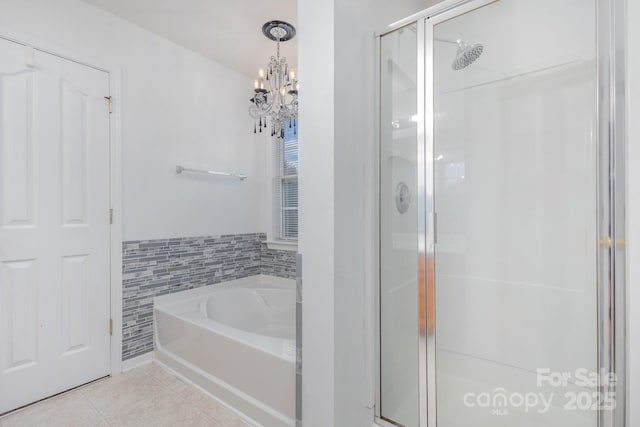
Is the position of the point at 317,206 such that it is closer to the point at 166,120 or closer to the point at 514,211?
the point at 514,211

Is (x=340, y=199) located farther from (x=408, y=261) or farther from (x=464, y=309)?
(x=464, y=309)

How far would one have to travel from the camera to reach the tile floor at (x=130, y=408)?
1620mm

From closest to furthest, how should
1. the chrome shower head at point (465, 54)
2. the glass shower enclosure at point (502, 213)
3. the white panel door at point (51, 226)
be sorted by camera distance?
1. the glass shower enclosure at point (502, 213)
2. the chrome shower head at point (465, 54)
3. the white panel door at point (51, 226)

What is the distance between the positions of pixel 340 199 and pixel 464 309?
46.9 inches

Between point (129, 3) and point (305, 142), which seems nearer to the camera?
point (305, 142)

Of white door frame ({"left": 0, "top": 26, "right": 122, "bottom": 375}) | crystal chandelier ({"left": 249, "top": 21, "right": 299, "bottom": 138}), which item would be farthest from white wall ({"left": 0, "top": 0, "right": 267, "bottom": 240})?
crystal chandelier ({"left": 249, "top": 21, "right": 299, "bottom": 138})

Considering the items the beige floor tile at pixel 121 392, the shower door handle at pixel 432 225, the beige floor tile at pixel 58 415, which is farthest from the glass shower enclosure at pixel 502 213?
the beige floor tile at pixel 58 415


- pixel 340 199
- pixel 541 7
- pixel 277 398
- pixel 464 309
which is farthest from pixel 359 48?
pixel 277 398

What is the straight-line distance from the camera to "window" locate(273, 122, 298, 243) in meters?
3.05

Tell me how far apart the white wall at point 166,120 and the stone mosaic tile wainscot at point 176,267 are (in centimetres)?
9

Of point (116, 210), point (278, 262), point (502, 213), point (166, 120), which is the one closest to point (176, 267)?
point (116, 210)

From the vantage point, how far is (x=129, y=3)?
2004 mm

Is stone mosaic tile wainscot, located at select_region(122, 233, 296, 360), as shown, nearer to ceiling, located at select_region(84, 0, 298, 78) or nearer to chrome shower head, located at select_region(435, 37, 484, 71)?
ceiling, located at select_region(84, 0, 298, 78)

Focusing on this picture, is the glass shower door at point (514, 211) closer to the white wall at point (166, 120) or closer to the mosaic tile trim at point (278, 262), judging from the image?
the mosaic tile trim at point (278, 262)
